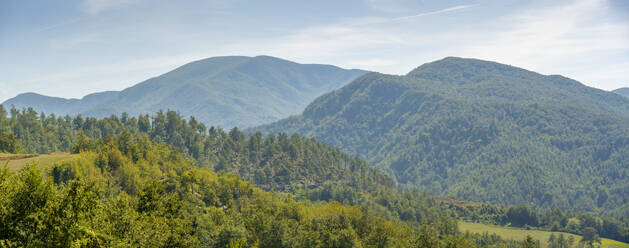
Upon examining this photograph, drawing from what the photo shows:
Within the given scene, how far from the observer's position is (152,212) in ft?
173

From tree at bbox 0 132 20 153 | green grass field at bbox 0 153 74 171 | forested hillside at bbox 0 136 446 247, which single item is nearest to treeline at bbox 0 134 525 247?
forested hillside at bbox 0 136 446 247

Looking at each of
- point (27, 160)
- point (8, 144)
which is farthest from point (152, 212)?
point (8, 144)

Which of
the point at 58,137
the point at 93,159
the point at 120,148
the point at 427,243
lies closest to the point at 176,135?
the point at 58,137

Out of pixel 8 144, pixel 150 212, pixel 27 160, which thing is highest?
pixel 8 144

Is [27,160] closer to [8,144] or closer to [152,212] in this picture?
[8,144]

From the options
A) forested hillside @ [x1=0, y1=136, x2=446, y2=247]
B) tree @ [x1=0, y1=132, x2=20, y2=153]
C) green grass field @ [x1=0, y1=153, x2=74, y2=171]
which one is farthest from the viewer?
tree @ [x1=0, y1=132, x2=20, y2=153]

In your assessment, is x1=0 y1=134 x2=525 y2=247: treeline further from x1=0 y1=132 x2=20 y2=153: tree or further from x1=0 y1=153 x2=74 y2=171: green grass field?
x1=0 y1=132 x2=20 y2=153: tree

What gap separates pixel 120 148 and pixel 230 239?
5758 centimetres

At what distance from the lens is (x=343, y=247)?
93875mm

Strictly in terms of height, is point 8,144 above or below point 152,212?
above

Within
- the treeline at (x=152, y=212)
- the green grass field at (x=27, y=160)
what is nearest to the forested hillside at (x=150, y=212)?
the treeline at (x=152, y=212)

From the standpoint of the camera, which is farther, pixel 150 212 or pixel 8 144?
pixel 8 144

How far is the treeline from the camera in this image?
33281mm

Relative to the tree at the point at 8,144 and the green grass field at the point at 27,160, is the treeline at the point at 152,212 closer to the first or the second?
the green grass field at the point at 27,160
